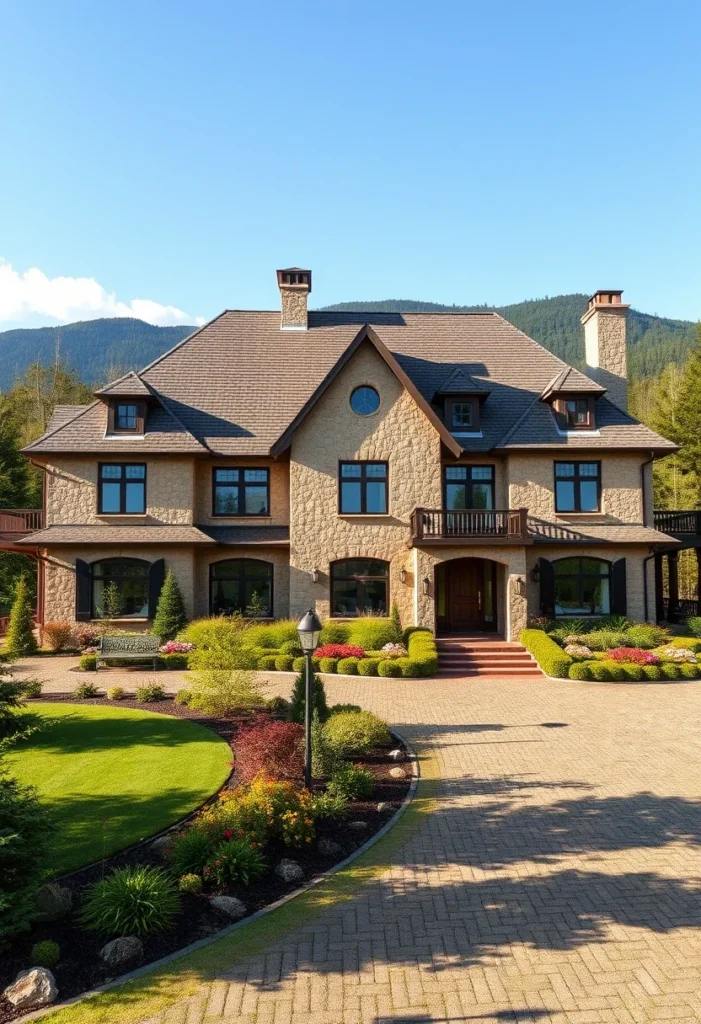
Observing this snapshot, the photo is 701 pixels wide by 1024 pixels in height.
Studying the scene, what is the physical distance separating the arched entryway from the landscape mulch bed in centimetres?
1441

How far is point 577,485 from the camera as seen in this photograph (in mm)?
24141

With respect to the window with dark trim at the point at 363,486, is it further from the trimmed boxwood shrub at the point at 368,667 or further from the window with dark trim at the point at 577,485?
the window with dark trim at the point at 577,485

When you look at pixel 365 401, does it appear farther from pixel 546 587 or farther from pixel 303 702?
pixel 303 702

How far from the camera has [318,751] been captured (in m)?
10.4

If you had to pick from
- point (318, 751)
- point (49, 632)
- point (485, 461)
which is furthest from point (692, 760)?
point (49, 632)

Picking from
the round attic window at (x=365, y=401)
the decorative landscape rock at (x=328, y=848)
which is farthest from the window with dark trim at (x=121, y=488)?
the decorative landscape rock at (x=328, y=848)

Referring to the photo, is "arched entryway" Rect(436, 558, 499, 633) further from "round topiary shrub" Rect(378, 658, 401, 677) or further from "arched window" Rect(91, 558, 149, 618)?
"arched window" Rect(91, 558, 149, 618)

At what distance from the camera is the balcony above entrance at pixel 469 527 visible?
→ 71.6 ft

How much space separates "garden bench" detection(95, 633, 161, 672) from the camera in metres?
19.7

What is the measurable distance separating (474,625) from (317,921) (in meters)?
18.8

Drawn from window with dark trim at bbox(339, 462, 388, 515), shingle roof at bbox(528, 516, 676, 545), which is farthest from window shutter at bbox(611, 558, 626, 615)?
window with dark trim at bbox(339, 462, 388, 515)

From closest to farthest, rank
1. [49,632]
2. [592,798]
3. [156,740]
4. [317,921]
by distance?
1. [317,921]
2. [592,798]
3. [156,740]
4. [49,632]

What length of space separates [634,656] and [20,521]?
22.3 m

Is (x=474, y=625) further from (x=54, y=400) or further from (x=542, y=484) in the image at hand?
(x=54, y=400)
